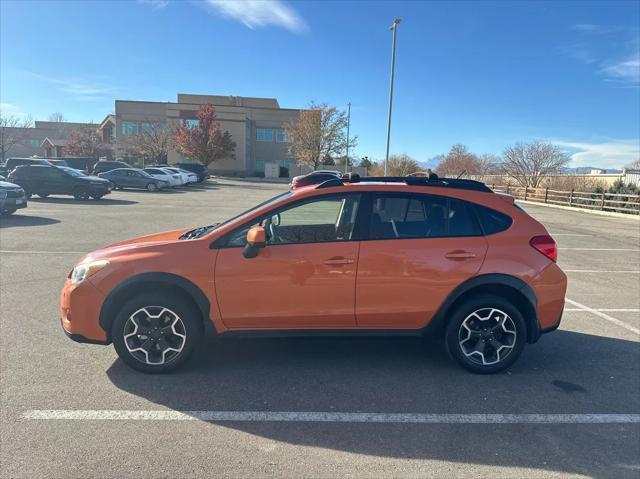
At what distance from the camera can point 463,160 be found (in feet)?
189

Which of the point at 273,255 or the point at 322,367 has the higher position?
the point at 273,255

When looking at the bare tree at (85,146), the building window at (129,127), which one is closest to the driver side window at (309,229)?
the building window at (129,127)

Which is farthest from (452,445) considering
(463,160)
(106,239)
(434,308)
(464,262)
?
(463,160)

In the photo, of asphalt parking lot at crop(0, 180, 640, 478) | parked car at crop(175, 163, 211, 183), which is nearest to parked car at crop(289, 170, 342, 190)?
asphalt parking lot at crop(0, 180, 640, 478)

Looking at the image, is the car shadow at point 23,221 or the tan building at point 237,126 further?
the tan building at point 237,126

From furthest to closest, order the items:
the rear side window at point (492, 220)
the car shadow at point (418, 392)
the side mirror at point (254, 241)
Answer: the rear side window at point (492, 220) < the side mirror at point (254, 241) < the car shadow at point (418, 392)

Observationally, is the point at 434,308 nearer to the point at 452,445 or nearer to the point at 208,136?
the point at 452,445

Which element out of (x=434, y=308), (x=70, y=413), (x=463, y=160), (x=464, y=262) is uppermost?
(x=463, y=160)

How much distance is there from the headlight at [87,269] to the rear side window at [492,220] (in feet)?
11.0

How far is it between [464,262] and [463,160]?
5799cm

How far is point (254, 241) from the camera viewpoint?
346 cm

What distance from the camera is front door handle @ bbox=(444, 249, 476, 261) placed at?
374cm

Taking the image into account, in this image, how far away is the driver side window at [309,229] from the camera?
3711mm

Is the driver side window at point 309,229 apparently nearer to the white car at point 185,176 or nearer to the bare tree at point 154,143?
the white car at point 185,176
